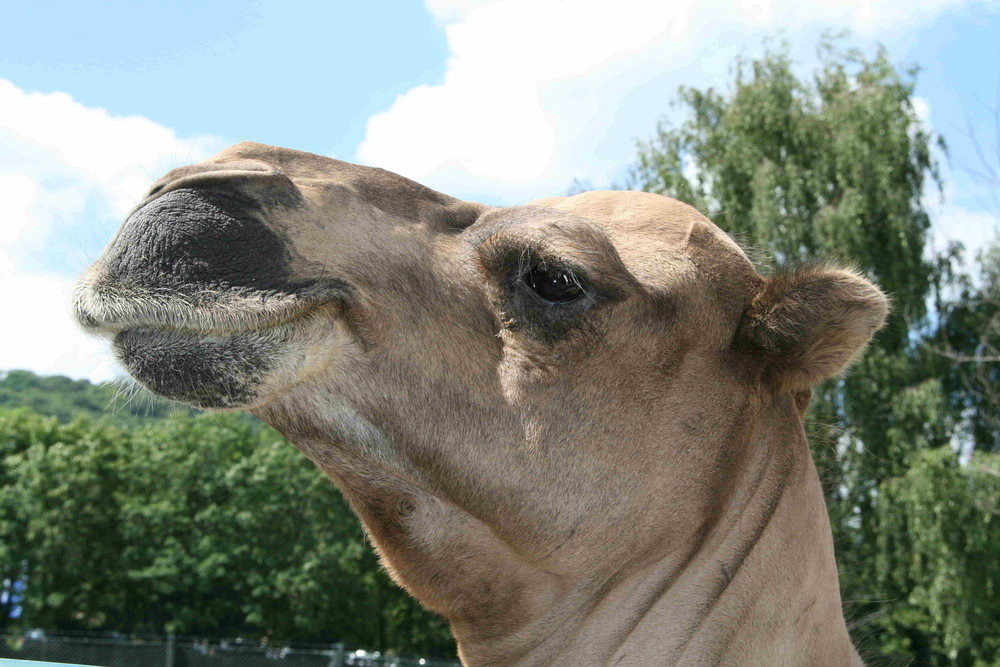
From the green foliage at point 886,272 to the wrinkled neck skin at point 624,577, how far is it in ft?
60.4

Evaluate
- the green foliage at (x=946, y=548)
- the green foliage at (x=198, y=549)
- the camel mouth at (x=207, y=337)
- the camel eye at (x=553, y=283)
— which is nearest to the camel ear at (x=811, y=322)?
the camel eye at (x=553, y=283)

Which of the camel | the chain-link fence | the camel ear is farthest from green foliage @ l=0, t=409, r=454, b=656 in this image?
the camel ear

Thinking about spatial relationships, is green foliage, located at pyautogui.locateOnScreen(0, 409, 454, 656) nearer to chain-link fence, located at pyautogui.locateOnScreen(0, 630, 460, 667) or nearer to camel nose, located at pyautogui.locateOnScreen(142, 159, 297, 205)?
chain-link fence, located at pyautogui.locateOnScreen(0, 630, 460, 667)

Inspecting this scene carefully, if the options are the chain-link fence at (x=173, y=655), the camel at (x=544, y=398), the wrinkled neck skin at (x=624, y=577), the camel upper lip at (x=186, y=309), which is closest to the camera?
the camel upper lip at (x=186, y=309)

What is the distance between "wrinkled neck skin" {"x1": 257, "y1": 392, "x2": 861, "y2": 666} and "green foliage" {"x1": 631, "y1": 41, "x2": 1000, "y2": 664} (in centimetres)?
1841

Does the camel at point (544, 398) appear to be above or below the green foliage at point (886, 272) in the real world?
below

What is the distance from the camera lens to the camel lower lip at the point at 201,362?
2229 mm

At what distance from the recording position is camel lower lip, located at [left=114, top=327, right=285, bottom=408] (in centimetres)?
Result: 223

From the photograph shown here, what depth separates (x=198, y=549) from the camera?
1156 inches

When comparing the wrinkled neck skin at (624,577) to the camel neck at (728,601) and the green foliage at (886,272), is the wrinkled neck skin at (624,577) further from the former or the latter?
the green foliage at (886,272)

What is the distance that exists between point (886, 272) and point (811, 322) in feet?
74.6

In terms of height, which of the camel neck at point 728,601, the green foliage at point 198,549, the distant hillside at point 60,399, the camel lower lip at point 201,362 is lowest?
the camel neck at point 728,601

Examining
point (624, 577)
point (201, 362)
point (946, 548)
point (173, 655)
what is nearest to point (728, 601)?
point (624, 577)

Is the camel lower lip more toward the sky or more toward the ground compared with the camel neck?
more toward the sky
